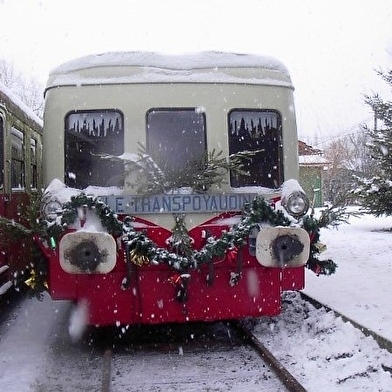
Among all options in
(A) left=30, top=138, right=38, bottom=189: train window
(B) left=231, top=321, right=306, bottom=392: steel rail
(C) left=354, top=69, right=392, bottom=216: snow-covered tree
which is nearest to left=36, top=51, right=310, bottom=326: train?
(B) left=231, top=321, right=306, bottom=392: steel rail

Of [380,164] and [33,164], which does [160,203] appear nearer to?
[33,164]

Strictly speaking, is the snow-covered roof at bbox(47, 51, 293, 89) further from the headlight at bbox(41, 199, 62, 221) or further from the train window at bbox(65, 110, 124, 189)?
the headlight at bbox(41, 199, 62, 221)

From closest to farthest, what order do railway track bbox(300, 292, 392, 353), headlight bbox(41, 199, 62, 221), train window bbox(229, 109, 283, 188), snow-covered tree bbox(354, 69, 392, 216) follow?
1. railway track bbox(300, 292, 392, 353)
2. headlight bbox(41, 199, 62, 221)
3. train window bbox(229, 109, 283, 188)
4. snow-covered tree bbox(354, 69, 392, 216)

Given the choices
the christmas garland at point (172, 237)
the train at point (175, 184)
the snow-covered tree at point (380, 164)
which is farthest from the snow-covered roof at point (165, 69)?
the snow-covered tree at point (380, 164)

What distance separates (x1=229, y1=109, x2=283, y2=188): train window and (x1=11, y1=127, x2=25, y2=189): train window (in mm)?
2790

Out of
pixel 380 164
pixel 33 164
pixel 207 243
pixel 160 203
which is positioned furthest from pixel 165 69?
pixel 380 164

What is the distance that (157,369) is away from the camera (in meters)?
5.79

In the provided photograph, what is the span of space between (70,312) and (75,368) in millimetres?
2590

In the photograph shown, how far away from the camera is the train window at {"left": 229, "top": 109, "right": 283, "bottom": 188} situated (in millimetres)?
6590

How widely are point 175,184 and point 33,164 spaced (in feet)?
13.3

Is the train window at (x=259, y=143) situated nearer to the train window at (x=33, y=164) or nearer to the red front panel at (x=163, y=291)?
the red front panel at (x=163, y=291)

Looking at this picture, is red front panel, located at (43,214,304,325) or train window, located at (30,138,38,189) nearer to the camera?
red front panel, located at (43,214,304,325)

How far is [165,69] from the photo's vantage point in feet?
21.3

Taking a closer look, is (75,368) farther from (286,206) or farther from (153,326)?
(286,206)
